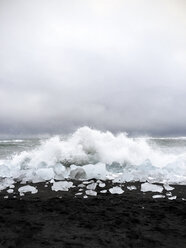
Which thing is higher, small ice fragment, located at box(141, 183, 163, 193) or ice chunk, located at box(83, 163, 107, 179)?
ice chunk, located at box(83, 163, 107, 179)

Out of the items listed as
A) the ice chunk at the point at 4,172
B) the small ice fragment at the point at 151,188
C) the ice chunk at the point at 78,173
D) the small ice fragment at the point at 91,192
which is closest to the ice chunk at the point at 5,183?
the ice chunk at the point at 4,172

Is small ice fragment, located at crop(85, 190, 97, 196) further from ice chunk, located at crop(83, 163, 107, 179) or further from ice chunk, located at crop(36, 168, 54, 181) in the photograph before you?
ice chunk, located at crop(36, 168, 54, 181)

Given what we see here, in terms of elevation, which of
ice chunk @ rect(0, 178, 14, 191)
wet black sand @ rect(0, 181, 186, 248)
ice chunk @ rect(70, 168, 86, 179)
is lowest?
ice chunk @ rect(0, 178, 14, 191)

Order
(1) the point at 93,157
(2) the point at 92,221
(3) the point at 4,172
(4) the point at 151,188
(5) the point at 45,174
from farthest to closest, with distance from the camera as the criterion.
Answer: (1) the point at 93,157 → (3) the point at 4,172 → (5) the point at 45,174 → (4) the point at 151,188 → (2) the point at 92,221

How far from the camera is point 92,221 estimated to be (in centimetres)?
311

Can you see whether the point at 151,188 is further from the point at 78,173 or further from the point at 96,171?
the point at 78,173

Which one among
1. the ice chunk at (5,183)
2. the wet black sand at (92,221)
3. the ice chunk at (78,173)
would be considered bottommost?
the ice chunk at (5,183)

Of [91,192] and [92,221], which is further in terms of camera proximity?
[91,192]

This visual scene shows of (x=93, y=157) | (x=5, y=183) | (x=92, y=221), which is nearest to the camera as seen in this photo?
(x=92, y=221)

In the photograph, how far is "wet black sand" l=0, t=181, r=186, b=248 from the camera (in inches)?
98.3

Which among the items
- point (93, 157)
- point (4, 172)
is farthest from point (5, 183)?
point (93, 157)

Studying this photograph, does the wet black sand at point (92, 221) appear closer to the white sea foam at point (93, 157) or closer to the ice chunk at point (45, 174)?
the ice chunk at point (45, 174)

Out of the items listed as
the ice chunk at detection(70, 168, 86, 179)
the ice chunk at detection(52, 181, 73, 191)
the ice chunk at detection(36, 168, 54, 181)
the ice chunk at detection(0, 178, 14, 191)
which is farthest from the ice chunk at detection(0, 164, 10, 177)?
the ice chunk at detection(52, 181, 73, 191)

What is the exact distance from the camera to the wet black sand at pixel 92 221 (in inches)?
98.3
